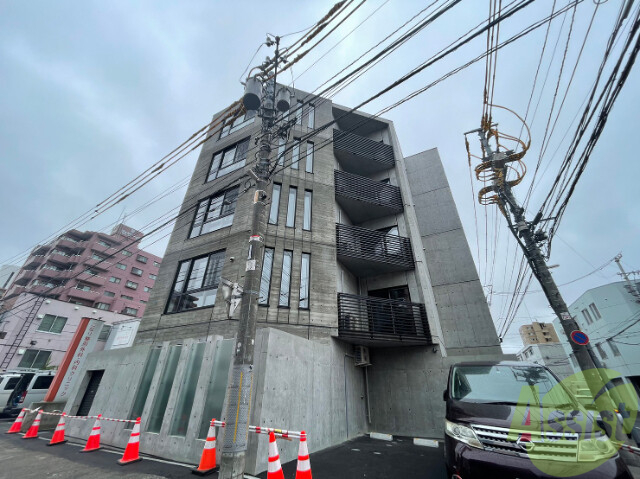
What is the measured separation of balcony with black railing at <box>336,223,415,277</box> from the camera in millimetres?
11523

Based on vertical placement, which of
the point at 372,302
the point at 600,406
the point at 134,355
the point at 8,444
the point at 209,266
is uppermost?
the point at 209,266

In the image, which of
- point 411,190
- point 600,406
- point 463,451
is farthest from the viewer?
point 411,190

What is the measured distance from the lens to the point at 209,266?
10.6 m

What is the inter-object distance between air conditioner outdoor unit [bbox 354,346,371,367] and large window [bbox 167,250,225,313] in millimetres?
6143

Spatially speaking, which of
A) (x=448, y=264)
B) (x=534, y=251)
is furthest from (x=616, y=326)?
(x=534, y=251)

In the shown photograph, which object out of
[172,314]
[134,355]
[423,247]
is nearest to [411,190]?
A: [423,247]

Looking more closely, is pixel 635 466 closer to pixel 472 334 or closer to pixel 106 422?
pixel 472 334

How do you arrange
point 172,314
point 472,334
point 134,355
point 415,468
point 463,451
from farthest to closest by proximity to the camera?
point 472,334 → point 172,314 → point 134,355 → point 415,468 → point 463,451

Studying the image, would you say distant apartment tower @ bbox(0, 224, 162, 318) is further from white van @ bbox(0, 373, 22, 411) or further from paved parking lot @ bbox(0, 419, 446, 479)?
paved parking lot @ bbox(0, 419, 446, 479)

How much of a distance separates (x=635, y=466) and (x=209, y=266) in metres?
13.1

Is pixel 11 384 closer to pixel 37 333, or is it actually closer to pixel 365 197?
pixel 37 333

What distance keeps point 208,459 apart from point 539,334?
3759 inches

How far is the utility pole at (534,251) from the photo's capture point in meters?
6.31

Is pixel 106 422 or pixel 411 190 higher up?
pixel 411 190
